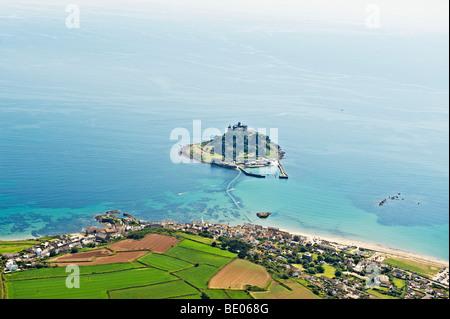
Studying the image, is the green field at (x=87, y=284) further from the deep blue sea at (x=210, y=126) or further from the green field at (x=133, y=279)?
the deep blue sea at (x=210, y=126)

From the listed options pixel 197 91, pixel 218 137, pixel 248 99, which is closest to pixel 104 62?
pixel 197 91

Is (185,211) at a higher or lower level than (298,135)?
lower

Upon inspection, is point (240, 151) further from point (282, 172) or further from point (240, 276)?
point (240, 276)

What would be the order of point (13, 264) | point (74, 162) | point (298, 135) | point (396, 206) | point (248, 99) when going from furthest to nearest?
1. point (248, 99)
2. point (298, 135)
3. point (74, 162)
4. point (396, 206)
5. point (13, 264)

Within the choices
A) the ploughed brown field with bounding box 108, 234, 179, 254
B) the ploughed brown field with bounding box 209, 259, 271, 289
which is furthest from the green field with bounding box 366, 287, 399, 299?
the ploughed brown field with bounding box 108, 234, 179, 254

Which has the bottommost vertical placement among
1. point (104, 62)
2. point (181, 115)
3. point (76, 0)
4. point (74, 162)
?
point (74, 162)

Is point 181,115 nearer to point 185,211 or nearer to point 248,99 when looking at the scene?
point 248,99

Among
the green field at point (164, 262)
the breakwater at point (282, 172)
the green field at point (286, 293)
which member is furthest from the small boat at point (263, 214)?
the green field at point (286, 293)
